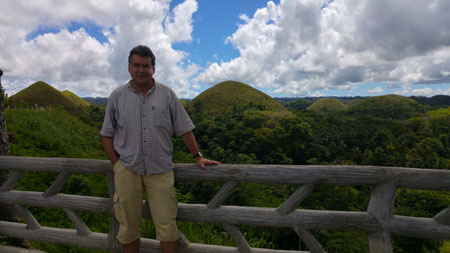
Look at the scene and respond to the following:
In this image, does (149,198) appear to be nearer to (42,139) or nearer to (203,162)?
(203,162)

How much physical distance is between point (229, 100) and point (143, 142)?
73.1 metres

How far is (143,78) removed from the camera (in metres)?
2.04

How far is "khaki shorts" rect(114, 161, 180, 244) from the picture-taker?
206 cm

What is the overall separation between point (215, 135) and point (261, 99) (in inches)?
1453

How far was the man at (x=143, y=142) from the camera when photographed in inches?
80.4

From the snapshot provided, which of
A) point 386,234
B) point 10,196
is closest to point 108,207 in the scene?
point 10,196

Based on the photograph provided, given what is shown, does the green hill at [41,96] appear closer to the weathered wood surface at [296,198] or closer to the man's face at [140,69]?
the man's face at [140,69]

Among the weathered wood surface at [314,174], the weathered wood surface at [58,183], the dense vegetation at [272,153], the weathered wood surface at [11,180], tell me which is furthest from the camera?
the dense vegetation at [272,153]

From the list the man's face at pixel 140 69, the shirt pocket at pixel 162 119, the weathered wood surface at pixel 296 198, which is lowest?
the weathered wood surface at pixel 296 198

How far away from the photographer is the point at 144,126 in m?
2.04

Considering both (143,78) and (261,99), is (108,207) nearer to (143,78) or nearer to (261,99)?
(143,78)

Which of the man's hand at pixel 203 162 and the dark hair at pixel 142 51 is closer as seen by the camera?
the dark hair at pixel 142 51

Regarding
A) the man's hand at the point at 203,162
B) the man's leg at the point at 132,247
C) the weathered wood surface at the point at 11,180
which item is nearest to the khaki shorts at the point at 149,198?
the man's leg at the point at 132,247

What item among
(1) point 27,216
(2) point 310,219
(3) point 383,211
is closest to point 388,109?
(3) point 383,211
